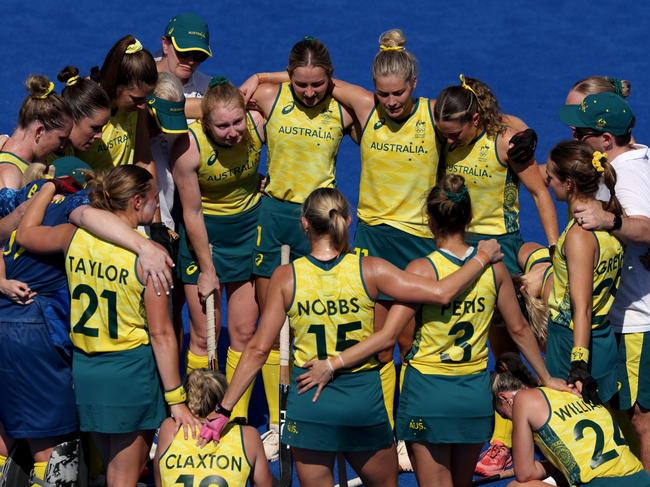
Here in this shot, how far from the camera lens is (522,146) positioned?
6.95m

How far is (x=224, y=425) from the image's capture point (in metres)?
5.73

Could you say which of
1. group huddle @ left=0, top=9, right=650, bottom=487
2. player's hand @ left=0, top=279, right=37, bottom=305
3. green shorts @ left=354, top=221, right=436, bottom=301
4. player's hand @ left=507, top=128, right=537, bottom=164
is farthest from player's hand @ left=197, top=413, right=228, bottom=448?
player's hand @ left=507, top=128, right=537, bottom=164

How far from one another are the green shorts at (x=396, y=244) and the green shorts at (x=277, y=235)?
0.39 meters

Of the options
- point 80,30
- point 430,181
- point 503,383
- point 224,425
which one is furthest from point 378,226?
point 80,30

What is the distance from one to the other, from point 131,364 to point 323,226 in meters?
1.14

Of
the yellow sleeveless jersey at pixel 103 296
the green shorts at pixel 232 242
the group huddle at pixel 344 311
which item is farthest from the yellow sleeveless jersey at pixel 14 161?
the green shorts at pixel 232 242

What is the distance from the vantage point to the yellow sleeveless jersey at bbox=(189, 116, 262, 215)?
7.34 metres

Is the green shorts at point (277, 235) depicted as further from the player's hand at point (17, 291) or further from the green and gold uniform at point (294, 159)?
the player's hand at point (17, 291)

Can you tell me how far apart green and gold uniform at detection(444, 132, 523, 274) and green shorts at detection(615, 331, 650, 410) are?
1.05 metres

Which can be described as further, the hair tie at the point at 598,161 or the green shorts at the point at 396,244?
the green shorts at the point at 396,244

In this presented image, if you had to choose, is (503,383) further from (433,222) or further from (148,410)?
(148,410)

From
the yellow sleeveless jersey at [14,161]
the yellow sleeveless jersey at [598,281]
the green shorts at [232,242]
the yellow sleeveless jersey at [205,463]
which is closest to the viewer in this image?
the yellow sleeveless jersey at [205,463]

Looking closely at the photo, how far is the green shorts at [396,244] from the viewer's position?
733 cm

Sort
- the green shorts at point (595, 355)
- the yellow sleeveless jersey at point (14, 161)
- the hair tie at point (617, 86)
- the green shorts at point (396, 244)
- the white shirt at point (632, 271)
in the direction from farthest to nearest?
the green shorts at point (396, 244) < the hair tie at point (617, 86) < the yellow sleeveless jersey at point (14, 161) < the white shirt at point (632, 271) < the green shorts at point (595, 355)
